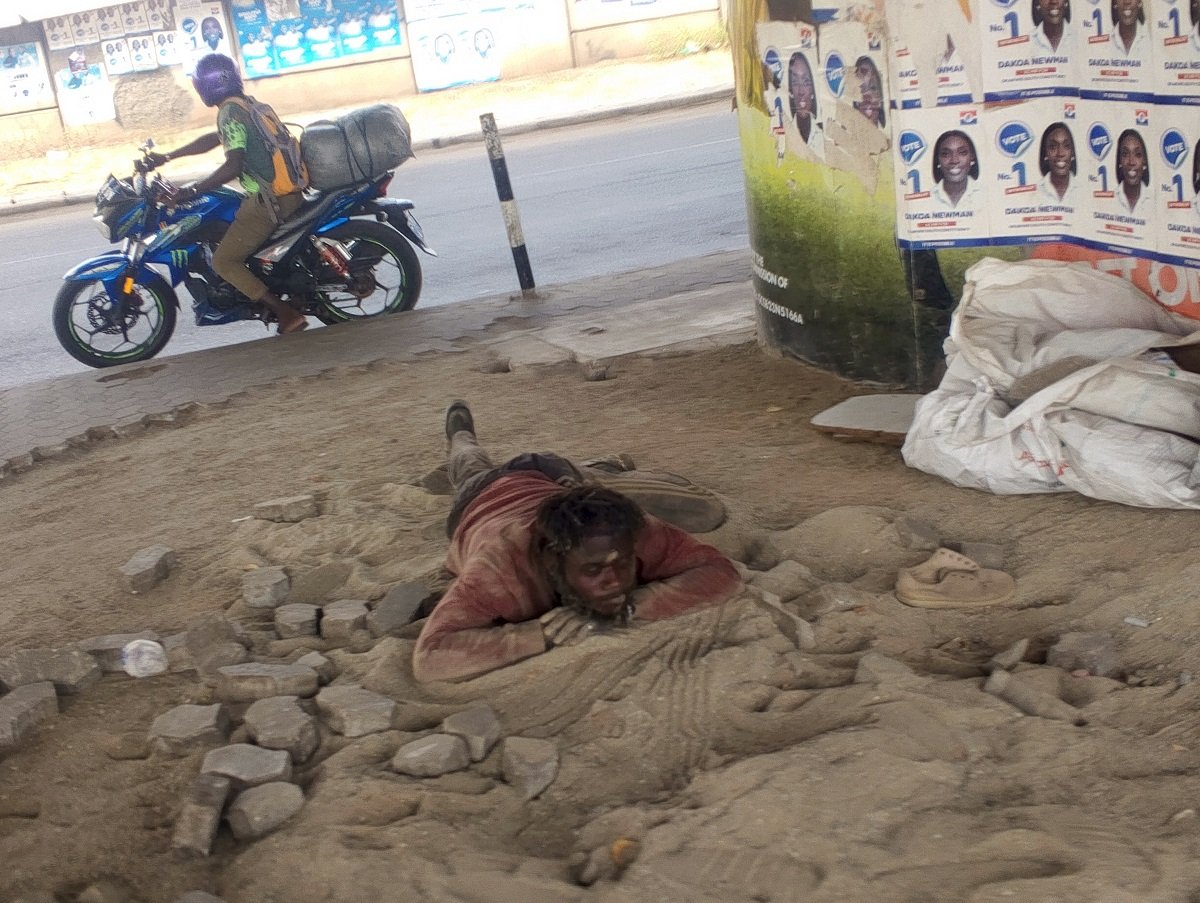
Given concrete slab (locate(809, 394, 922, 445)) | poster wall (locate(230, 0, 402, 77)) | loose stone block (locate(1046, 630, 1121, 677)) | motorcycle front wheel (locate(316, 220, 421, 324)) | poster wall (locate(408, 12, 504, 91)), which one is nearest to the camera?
loose stone block (locate(1046, 630, 1121, 677))

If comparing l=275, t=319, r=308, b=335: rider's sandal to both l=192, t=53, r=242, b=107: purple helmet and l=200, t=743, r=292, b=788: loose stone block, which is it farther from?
l=200, t=743, r=292, b=788: loose stone block

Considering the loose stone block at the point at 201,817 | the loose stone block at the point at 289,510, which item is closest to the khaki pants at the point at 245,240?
the loose stone block at the point at 289,510

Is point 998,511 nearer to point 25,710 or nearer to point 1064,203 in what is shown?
point 1064,203

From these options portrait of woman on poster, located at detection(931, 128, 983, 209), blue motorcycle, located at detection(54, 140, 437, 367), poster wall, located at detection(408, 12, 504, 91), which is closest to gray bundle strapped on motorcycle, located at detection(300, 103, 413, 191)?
blue motorcycle, located at detection(54, 140, 437, 367)

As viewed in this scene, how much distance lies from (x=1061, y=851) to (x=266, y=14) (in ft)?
69.8

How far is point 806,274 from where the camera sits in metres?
5.84

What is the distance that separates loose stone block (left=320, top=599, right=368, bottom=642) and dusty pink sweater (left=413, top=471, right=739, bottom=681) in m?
0.41

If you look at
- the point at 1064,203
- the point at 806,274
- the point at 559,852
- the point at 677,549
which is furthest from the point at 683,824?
the point at 806,274

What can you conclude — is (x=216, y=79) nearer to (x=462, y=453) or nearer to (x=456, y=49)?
(x=462, y=453)

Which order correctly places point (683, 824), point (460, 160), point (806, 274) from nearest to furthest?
point (683, 824) → point (806, 274) → point (460, 160)

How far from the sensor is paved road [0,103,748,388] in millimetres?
9312

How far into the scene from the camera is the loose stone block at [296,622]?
3805 millimetres

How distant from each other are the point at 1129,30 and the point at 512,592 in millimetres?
2908

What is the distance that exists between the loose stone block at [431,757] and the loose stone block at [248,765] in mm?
265
